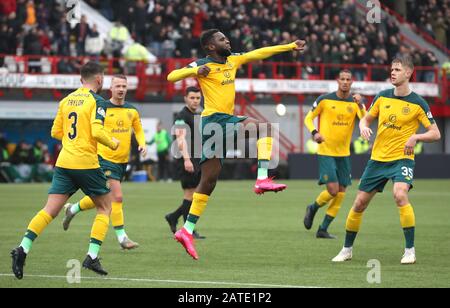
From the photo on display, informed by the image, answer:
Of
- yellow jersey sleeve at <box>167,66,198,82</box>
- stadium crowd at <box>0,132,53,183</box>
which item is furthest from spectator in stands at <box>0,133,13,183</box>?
yellow jersey sleeve at <box>167,66,198,82</box>

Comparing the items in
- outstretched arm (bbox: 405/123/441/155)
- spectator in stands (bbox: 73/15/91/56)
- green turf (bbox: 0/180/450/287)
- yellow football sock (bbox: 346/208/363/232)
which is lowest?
green turf (bbox: 0/180/450/287)

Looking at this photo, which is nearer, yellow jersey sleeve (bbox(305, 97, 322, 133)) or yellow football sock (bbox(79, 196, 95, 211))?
yellow football sock (bbox(79, 196, 95, 211))

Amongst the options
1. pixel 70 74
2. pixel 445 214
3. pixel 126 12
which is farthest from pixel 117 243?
pixel 126 12

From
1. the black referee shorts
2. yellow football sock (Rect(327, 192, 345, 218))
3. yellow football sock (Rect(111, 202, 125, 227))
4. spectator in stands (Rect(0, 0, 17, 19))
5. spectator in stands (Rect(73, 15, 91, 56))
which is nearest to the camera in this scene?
yellow football sock (Rect(111, 202, 125, 227))

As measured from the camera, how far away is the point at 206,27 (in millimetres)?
40531

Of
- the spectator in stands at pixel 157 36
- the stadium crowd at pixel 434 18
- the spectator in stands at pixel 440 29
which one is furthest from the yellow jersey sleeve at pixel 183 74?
the spectator in stands at pixel 440 29

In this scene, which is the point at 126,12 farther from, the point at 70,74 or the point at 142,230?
the point at 142,230

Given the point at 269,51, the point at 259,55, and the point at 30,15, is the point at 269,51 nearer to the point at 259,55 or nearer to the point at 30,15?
the point at 259,55

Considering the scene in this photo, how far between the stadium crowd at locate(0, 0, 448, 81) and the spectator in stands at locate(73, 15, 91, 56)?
35 millimetres

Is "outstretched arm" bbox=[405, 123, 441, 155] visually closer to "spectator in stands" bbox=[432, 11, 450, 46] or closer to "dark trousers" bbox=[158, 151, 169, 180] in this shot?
"dark trousers" bbox=[158, 151, 169, 180]

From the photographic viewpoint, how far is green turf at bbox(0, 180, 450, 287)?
11.3m

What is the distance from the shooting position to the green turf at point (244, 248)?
37.1 feet

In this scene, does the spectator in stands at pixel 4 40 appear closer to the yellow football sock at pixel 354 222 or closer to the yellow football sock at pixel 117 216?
the yellow football sock at pixel 117 216

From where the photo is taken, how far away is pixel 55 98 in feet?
122
